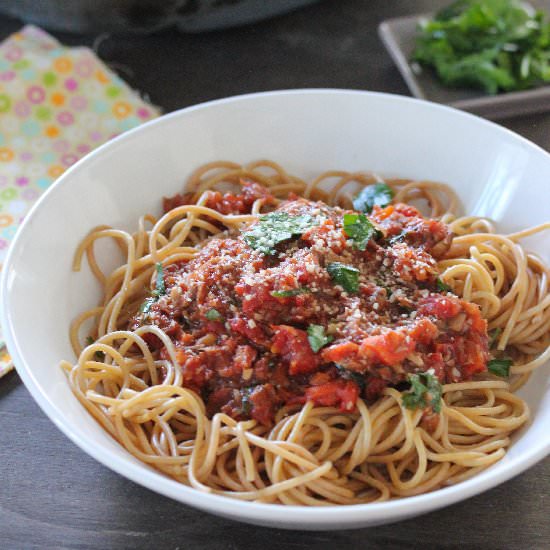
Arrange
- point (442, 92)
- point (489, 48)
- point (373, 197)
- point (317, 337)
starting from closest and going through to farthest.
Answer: point (317, 337), point (373, 197), point (442, 92), point (489, 48)

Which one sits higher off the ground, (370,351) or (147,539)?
(370,351)

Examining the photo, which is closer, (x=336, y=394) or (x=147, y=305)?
(x=336, y=394)

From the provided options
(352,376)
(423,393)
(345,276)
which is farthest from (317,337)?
(423,393)

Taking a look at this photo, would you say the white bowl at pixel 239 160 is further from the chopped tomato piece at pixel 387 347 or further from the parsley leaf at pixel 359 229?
the parsley leaf at pixel 359 229

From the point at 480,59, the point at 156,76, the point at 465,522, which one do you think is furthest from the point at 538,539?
the point at 156,76

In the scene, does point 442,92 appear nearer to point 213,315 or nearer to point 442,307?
point 442,307

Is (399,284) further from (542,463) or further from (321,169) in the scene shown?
(321,169)
